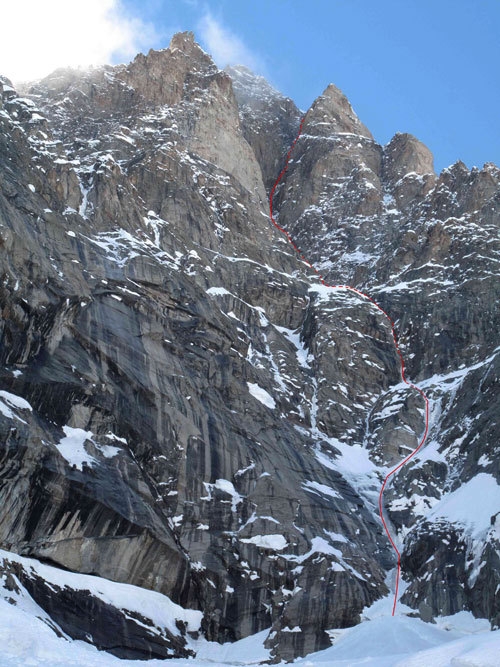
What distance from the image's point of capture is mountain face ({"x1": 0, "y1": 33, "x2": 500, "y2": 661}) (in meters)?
54.0

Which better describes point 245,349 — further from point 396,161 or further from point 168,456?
point 396,161

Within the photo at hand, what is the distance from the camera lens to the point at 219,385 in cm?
7000

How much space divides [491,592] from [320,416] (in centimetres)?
2818

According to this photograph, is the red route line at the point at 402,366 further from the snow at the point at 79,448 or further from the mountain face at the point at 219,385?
the snow at the point at 79,448

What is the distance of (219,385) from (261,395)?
5.16m

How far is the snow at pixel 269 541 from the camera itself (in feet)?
198

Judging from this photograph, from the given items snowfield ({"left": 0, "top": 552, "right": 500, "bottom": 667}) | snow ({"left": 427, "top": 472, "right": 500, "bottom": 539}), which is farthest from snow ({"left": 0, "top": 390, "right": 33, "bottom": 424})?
snow ({"left": 427, "top": 472, "right": 500, "bottom": 539})

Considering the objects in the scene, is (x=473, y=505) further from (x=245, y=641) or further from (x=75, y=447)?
(x=75, y=447)

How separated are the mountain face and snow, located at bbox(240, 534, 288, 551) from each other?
109 millimetres

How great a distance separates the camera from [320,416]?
263 ft

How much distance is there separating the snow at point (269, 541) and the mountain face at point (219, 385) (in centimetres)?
11

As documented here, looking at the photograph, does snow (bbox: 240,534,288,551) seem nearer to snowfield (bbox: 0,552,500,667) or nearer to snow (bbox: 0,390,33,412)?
snowfield (bbox: 0,552,500,667)

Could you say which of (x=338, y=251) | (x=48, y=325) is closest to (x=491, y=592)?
(x=48, y=325)

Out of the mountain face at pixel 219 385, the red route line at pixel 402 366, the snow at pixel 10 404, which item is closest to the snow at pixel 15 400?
the snow at pixel 10 404
